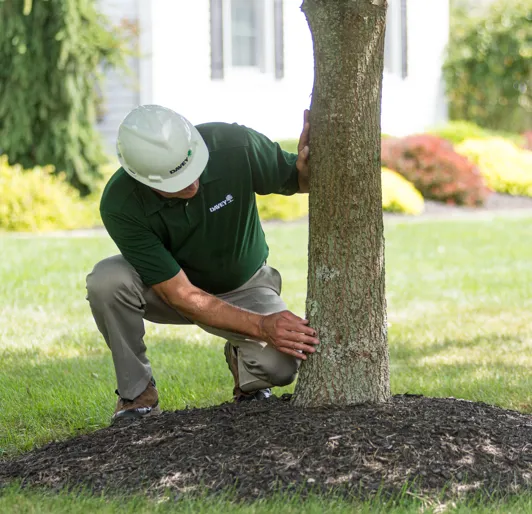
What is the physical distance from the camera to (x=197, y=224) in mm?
3873

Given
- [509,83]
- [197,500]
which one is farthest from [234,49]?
[197,500]

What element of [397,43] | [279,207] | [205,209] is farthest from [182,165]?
[397,43]

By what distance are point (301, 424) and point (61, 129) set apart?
936 centimetres

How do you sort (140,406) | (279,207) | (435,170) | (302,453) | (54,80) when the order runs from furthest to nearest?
(435,170) → (279,207) → (54,80) → (140,406) → (302,453)

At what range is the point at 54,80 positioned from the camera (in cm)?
1196

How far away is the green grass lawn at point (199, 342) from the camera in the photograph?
14.4 ft

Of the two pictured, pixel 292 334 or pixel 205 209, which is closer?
pixel 292 334

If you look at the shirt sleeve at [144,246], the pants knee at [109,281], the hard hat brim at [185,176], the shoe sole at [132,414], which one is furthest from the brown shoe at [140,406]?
the hard hat brim at [185,176]

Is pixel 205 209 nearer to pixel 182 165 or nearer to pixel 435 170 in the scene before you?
pixel 182 165

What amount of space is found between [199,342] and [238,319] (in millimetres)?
2205

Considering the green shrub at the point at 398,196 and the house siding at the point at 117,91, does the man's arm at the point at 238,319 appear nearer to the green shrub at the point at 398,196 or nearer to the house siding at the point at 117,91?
the green shrub at the point at 398,196

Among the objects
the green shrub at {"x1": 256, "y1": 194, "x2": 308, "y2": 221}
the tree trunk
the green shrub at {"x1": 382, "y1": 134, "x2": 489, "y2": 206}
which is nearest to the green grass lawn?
the tree trunk

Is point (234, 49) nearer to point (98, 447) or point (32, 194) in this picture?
point (32, 194)

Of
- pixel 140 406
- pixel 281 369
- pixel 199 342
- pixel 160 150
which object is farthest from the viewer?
pixel 199 342
